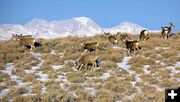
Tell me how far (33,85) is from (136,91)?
5031mm

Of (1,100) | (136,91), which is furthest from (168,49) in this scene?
(1,100)

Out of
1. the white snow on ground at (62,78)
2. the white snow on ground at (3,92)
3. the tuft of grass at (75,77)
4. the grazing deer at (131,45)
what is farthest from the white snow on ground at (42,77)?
the grazing deer at (131,45)

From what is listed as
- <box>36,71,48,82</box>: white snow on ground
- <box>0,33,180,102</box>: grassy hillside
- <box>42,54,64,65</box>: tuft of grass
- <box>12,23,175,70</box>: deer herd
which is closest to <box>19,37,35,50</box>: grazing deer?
<box>12,23,175,70</box>: deer herd

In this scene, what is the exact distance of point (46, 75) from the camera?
20469 millimetres

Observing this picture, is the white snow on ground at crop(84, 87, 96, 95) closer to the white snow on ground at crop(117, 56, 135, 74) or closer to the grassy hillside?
the grassy hillside

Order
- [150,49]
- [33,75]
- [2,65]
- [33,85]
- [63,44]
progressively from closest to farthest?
1. [33,85]
2. [33,75]
3. [2,65]
4. [150,49]
5. [63,44]

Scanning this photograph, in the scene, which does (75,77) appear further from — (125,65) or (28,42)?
(28,42)

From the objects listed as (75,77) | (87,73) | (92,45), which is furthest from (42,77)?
(92,45)

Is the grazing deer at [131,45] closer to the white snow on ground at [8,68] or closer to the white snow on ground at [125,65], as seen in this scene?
the white snow on ground at [125,65]

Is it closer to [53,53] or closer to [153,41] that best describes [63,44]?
[53,53]

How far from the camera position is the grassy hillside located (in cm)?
1630

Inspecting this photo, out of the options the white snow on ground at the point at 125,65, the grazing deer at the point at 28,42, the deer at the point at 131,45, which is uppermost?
the grazing deer at the point at 28,42

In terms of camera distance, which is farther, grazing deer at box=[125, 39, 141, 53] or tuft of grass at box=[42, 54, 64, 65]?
grazing deer at box=[125, 39, 141, 53]

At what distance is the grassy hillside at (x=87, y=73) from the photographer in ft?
53.5
